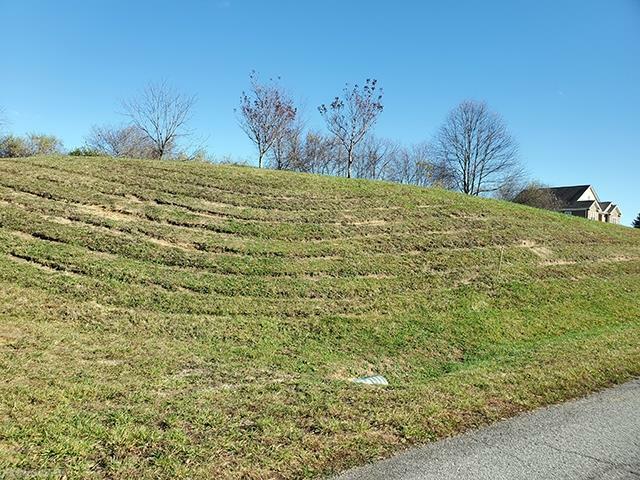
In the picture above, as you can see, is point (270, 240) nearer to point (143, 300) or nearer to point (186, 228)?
point (186, 228)

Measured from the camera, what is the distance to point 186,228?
1016 cm

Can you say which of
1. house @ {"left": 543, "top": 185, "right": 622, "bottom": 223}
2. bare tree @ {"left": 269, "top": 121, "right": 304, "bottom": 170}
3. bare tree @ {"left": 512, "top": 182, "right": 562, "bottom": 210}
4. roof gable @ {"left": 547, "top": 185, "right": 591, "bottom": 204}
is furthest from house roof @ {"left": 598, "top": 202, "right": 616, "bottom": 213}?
bare tree @ {"left": 269, "top": 121, "right": 304, "bottom": 170}

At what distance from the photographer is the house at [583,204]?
5385cm

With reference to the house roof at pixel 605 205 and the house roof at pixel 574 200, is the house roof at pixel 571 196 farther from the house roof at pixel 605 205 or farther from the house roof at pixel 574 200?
the house roof at pixel 605 205

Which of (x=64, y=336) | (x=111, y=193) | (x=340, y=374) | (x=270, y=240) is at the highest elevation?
(x=111, y=193)

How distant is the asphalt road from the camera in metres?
3.15

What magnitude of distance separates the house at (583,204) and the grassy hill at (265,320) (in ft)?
145

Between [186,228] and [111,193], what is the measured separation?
9.20 feet

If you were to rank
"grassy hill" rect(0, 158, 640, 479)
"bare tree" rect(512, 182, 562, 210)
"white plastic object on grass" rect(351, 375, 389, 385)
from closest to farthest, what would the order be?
"grassy hill" rect(0, 158, 640, 479) < "white plastic object on grass" rect(351, 375, 389, 385) < "bare tree" rect(512, 182, 562, 210)

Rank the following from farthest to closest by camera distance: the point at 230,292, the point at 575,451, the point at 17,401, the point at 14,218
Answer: the point at 14,218 → the point at 230,292 → the point at 17,401 → the point at 575,451

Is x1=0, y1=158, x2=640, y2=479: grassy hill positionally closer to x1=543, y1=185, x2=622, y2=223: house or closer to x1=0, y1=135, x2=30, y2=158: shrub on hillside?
x1=0, y1=135, x2=30, y2=158: shrub on hillside

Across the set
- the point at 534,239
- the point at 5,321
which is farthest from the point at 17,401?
the point at 534,239

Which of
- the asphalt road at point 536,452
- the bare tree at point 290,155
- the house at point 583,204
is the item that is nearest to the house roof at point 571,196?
the house at point 583,204

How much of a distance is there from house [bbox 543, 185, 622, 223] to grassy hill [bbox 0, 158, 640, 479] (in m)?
44.3
